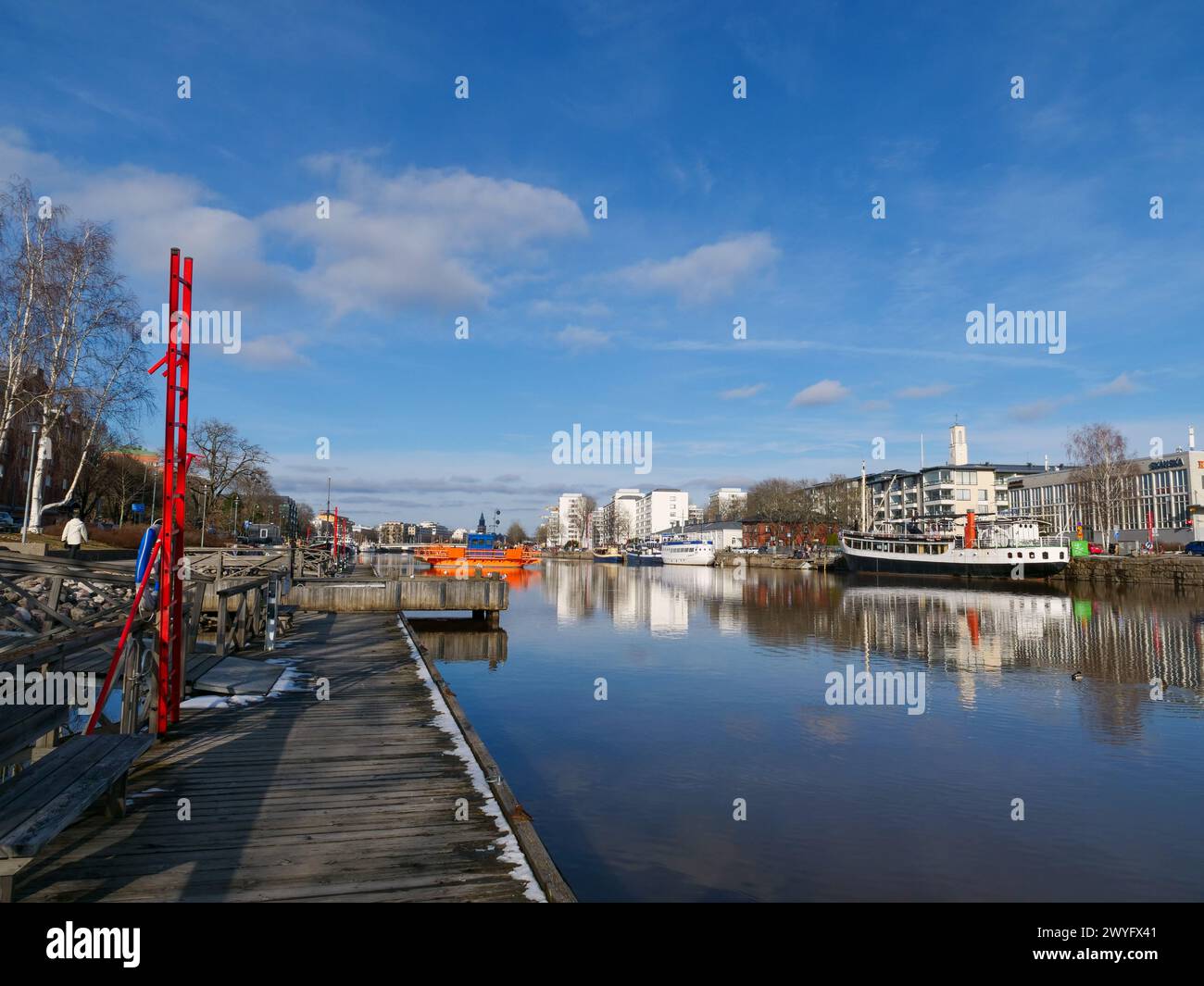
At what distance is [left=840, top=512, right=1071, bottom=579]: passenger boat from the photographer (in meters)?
70.0

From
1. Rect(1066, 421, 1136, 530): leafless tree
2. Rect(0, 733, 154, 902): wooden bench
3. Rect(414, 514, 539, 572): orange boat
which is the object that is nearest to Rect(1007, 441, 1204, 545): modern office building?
Answer: Rect(1066, 421, 1136, 530): leafless tree

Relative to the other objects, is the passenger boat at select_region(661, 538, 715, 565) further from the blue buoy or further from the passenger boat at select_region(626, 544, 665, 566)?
the blue buoy

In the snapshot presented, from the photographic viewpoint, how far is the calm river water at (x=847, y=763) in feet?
29.3

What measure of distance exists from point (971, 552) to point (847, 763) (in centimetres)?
7100

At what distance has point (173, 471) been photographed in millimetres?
9125

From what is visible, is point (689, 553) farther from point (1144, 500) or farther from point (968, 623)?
point (968, 623)

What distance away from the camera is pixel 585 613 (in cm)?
4125

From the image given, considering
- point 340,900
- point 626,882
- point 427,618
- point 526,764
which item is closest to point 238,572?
point 427,618

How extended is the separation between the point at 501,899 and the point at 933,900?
18.1 feet

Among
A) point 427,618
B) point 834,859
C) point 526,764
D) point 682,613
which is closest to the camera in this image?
point 834,859

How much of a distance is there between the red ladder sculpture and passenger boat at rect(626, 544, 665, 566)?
390ft

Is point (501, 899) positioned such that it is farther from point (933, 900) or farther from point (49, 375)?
point (49, 375)

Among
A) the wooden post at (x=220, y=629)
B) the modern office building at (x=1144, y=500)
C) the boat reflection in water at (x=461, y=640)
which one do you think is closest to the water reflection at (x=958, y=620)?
the boat reflection in water at (x=461, y=640)

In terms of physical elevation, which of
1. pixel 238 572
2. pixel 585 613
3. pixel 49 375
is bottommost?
pixel 585 613
